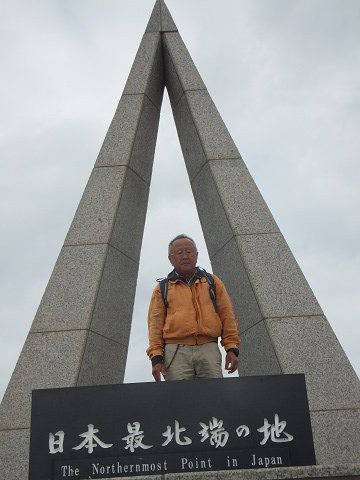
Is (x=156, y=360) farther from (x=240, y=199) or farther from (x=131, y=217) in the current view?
(x=131, y=217)

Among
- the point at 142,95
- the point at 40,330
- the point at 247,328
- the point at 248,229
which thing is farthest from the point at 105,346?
the point at 142,95

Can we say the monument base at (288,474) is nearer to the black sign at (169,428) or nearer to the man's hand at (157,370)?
the black sign at (169,428)

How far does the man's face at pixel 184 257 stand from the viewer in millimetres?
5453

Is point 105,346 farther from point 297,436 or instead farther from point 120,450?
point 297,436

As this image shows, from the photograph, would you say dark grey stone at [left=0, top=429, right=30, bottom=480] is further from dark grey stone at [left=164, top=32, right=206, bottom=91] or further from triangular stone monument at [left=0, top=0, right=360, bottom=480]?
dark grey stone at [left=164, top=32, right=206, bottom=91]

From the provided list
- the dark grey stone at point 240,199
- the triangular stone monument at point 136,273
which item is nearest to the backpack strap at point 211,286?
the triangular stone monument at point 136,273

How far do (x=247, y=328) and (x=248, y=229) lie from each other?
138 cm

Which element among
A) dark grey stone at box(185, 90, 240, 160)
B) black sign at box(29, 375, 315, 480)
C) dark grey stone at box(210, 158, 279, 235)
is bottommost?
black sign at box(29, 375, 315, 480)

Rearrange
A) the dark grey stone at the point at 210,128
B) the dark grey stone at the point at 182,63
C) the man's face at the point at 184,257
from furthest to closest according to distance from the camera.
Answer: the dark grey stone at the point at 182,63 → the dark grey stone at the point at 210,128 → the man's face at the point at 184,257

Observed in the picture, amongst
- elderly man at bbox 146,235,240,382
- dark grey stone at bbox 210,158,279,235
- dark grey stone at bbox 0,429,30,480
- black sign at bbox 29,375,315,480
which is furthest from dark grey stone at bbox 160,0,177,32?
black sign at bbox 29,375,315,480

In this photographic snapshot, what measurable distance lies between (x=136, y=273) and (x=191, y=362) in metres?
3.95

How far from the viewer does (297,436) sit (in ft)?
15.1

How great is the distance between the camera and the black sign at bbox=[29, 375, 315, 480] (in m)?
4.46

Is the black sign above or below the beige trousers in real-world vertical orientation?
below
